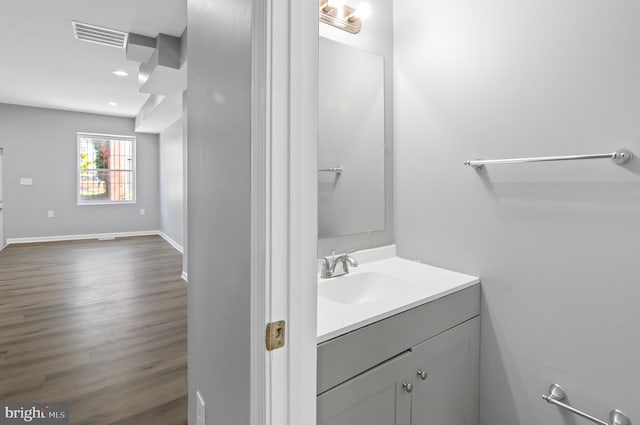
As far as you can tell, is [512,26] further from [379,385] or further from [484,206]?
[379,385]

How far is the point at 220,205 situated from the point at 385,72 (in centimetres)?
137

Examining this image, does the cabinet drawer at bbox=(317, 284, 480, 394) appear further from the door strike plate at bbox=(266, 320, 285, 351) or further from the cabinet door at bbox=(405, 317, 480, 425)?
the door strike plate at bbox=(266, 320, 285, 351)

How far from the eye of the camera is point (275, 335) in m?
0.70

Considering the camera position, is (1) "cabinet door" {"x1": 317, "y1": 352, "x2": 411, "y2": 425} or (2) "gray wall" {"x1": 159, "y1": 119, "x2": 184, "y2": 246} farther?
(2) "gray wall" {"x1": 159, "y1": 119, "x2": 184, "y2": 246}

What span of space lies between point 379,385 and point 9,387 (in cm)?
223

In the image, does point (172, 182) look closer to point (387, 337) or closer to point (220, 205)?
point (220, 205)

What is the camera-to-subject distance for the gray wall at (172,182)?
5530 millimetres

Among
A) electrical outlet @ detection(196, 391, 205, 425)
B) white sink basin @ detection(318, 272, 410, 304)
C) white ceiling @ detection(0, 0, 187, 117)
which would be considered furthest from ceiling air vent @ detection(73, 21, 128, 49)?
electrical outlet @ detection(196, 391, 205, 425)

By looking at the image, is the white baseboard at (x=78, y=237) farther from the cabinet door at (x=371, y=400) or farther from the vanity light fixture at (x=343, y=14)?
the cabinet door at (x=371, y=400)

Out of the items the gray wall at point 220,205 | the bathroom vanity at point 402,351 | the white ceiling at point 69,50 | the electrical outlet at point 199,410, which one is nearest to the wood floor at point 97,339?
the electrical outlet at point 199,410

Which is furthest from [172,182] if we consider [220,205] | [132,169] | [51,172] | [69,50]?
[220,205]

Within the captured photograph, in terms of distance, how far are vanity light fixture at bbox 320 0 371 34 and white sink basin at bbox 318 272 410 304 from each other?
4.12 ft

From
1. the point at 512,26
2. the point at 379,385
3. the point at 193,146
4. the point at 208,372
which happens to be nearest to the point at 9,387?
the point at 208,372

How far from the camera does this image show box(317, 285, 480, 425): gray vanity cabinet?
100 cm
